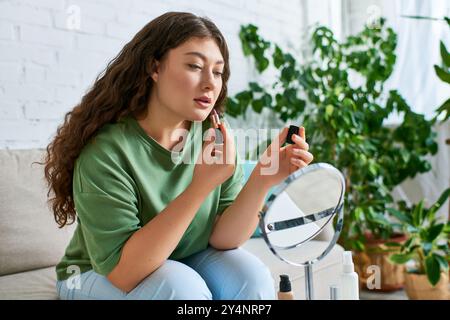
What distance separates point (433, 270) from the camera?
211cm

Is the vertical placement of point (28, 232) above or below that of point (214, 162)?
below

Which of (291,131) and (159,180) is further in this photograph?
(159,180)

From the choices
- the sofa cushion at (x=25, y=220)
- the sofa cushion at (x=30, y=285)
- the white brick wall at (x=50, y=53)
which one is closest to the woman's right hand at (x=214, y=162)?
the sofa cushion at (x=30, y=285)

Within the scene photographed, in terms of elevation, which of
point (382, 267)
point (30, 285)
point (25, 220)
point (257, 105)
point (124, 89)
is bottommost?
point (382, 267)

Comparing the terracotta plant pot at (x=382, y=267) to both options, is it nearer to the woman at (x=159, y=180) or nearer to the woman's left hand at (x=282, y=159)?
the woman at (x=159, y=180)

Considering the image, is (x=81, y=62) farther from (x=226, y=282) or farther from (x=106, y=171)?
(x=226, y=282)

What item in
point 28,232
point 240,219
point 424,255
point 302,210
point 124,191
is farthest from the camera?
point 424,255

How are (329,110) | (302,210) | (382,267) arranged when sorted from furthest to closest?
(382,267) → (329,110) → (302,210)

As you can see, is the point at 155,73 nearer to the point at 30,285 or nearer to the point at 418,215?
the point at 30,285

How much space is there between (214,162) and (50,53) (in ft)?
3.65

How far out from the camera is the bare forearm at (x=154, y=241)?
3.22 feet

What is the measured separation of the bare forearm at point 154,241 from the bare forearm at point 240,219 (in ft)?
0.57

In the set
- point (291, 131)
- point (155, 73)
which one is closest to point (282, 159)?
point (291, 131)

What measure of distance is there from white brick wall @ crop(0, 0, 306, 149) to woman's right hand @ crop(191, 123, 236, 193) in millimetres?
1009
